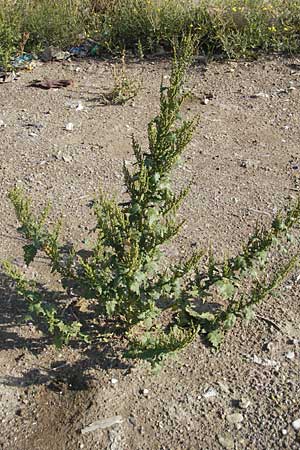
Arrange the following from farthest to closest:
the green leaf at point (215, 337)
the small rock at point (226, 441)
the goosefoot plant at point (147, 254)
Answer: the green leaf at point (215, 337) < the small rock at point (226, 441) < the goosefoot plant at point (147, 254)

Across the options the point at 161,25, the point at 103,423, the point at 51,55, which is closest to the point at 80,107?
the point at 51,55

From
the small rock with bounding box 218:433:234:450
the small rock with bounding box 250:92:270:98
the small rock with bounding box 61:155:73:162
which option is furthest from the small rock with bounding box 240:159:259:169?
the small rock with bounding box 218:433:234:450

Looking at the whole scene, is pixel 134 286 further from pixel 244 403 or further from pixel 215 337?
pixel 244 403

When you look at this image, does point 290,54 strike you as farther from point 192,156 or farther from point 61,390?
point 61,390

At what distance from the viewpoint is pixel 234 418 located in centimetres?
309

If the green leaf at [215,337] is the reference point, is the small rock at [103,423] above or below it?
below

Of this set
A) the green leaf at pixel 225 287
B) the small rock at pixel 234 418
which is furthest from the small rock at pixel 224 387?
the green leaf at pixel 225 287

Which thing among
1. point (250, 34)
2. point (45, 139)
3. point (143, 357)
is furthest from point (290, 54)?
point (143, 357)

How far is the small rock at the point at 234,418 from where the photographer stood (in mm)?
3076

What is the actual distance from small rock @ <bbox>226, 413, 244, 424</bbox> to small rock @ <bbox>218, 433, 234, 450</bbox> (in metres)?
0.08

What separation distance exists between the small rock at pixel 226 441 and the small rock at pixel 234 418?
75 mm

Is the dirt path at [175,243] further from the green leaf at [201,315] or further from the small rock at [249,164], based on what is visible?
the green leaf at [201,315]

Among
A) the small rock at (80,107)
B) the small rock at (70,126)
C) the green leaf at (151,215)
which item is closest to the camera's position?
the green leaf at (151,215)

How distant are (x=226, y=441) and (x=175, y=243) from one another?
1.43 m
